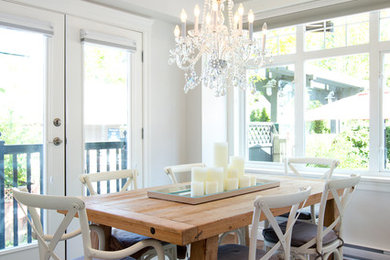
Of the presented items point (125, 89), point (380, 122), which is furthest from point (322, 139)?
point (125, 89)

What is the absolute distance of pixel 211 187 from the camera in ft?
6.81

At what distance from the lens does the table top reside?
1489 mm

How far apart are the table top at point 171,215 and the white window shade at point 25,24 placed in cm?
150

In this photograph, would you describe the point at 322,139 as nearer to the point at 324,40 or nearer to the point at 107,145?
the point at 324,40

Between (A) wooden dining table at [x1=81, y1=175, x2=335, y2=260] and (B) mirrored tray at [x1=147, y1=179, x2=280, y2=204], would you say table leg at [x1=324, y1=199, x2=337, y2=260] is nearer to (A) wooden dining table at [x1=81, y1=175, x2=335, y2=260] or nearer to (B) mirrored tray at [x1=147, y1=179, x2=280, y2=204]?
(B) mirrored tray at [x1=147, y1=179, x2=280, y2=204]

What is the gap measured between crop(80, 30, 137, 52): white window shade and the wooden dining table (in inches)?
64.4

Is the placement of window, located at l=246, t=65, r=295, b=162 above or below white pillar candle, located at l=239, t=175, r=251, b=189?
above

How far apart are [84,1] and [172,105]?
55.8 inches

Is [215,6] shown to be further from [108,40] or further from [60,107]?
[60,107]

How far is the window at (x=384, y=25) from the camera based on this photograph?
11.1ft

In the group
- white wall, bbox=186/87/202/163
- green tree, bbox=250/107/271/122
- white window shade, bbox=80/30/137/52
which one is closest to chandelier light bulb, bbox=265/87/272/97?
green tree, bbox=250/107/271/122

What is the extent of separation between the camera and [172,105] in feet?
13.5

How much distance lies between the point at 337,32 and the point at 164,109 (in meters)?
1.91

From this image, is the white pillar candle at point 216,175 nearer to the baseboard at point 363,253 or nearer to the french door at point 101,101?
the french door at point 101,101
